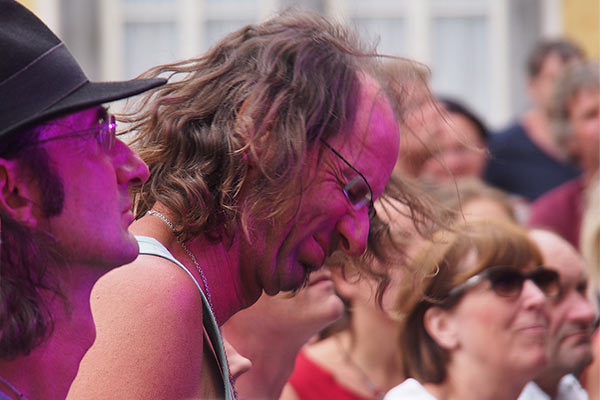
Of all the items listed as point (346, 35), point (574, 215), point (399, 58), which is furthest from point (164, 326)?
point (574, 215)

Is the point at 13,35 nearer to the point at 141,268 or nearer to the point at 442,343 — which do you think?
the point at 141,268

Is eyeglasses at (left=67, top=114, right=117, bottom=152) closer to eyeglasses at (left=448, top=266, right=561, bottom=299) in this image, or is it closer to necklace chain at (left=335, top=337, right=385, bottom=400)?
eyeglasses at (left=448, top=266, right=561, bottom=299)

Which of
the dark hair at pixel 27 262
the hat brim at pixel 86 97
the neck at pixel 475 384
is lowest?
the neck at pixel 475 384

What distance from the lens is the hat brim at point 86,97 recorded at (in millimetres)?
1317

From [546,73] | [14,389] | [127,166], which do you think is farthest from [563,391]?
[546,73]

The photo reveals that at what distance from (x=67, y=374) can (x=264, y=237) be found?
0.50 m

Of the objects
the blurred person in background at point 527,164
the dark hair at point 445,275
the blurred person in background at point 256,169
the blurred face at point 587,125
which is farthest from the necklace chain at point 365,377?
the blurred person in background at point 527,164

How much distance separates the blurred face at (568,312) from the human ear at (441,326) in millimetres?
371

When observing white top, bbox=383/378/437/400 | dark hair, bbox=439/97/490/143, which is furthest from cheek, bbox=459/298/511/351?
dark hair, bbox=439/97/490/143

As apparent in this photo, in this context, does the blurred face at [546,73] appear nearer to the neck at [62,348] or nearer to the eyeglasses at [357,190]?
the eyeglasses at [357,190]

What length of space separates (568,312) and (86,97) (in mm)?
2286

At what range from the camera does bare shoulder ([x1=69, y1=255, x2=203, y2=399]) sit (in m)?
1.59

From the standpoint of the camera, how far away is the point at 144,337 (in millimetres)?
1610

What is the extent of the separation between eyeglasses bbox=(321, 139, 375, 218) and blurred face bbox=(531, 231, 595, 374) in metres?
1.48
